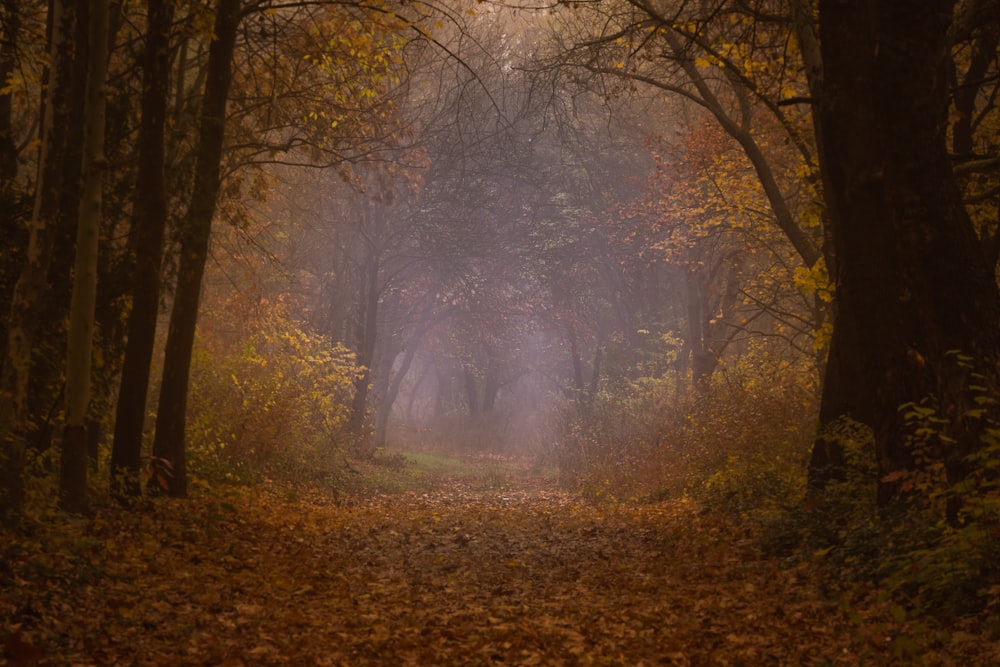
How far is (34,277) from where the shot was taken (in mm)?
8312

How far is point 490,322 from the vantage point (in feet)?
128

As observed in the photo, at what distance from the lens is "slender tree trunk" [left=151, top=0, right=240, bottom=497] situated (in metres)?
12.2

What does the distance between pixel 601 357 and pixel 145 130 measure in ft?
104

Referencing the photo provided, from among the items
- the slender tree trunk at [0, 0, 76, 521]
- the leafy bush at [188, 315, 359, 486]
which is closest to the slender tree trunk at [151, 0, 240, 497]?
the leafy bush at [188, 315, 359, 486]

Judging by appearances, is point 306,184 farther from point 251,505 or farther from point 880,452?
point 880,452

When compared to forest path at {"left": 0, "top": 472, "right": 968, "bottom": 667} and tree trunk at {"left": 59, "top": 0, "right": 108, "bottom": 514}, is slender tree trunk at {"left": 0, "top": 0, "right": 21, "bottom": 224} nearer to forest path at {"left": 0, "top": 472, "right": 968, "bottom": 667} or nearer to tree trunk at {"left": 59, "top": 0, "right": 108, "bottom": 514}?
tree trunk at {"left": 59, "top": 0, "right": 108, "bottom": 514}

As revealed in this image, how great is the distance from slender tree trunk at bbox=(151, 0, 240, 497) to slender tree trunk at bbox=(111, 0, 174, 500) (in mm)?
1200

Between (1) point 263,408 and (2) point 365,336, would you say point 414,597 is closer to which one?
(1) point 263,408

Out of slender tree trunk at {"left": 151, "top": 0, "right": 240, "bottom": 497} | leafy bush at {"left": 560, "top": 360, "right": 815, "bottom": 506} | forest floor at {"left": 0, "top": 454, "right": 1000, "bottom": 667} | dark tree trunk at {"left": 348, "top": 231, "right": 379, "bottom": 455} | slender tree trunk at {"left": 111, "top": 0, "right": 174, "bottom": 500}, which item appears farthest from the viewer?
dark tree trunk at {"left": 348, "top": 231, "right": 379, "bottom": 455}

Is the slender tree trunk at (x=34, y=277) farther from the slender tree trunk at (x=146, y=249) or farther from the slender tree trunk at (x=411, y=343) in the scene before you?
the slender tree trunk at (x=411, y=343)

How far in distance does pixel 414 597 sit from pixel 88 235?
15.4 feet

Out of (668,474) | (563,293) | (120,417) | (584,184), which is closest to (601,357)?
(563,293)

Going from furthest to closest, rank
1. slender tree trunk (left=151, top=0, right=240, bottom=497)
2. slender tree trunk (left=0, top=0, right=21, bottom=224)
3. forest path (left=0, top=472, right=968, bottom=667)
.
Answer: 1. slender tree trunk (left=151, top=0, right=240, bottom=497)
2. slender tree trunk (left=0, top=0, right=21, bottom=224)
3. forest path (left=0, top=472, right=968, bottom=667)

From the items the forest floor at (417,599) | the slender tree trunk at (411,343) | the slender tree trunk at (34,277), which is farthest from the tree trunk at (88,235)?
the slender tree trunk at (411,343)
